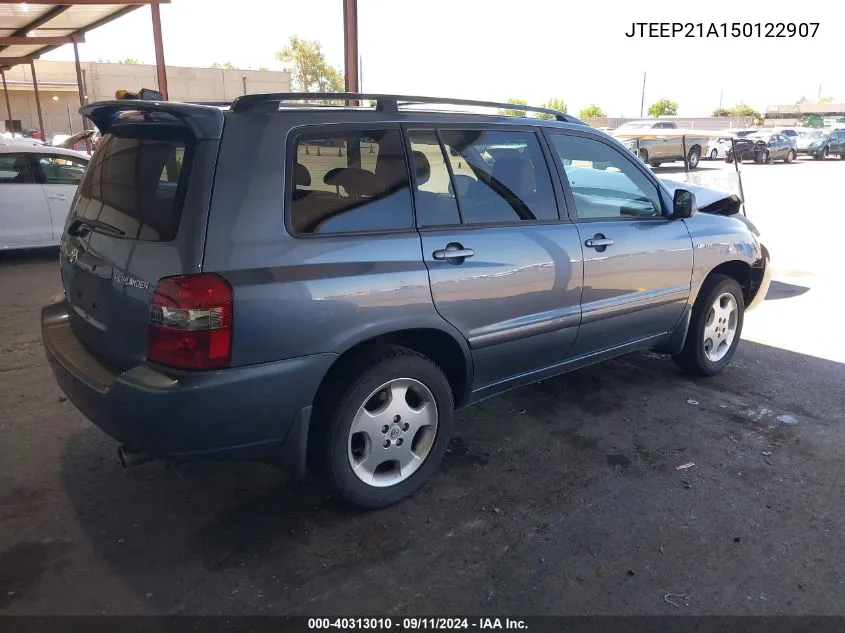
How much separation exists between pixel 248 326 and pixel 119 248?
29.1 inches

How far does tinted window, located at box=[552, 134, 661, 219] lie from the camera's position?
3912mm

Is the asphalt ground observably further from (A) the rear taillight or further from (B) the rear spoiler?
(B) the rear spoiler

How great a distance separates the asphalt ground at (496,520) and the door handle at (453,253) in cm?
118

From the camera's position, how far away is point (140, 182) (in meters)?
2.87

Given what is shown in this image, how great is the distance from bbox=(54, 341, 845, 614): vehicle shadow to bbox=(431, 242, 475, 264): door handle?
1.18m

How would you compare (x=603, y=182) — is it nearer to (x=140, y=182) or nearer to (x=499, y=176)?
(x=499, y=176)

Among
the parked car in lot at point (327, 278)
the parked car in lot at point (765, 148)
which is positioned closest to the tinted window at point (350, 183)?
the parked car in lot at point (327, 278)

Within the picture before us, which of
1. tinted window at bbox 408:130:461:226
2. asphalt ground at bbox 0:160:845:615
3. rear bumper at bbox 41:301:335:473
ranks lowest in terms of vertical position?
asphalt ground at bbox 0:160:845:615

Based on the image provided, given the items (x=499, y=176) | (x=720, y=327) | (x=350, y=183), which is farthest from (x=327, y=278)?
(x=720, y=327)

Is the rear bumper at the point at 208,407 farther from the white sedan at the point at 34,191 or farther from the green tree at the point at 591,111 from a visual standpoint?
the green tree at the point at 591,111

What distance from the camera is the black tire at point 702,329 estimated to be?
15.3 ft

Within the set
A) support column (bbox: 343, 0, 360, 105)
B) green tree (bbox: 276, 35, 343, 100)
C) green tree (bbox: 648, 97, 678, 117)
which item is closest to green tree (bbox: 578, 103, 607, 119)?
green tree (bbox: 648, 97, 678, 117)

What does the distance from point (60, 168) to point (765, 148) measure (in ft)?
104

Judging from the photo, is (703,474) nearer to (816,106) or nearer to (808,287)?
(808,287)
